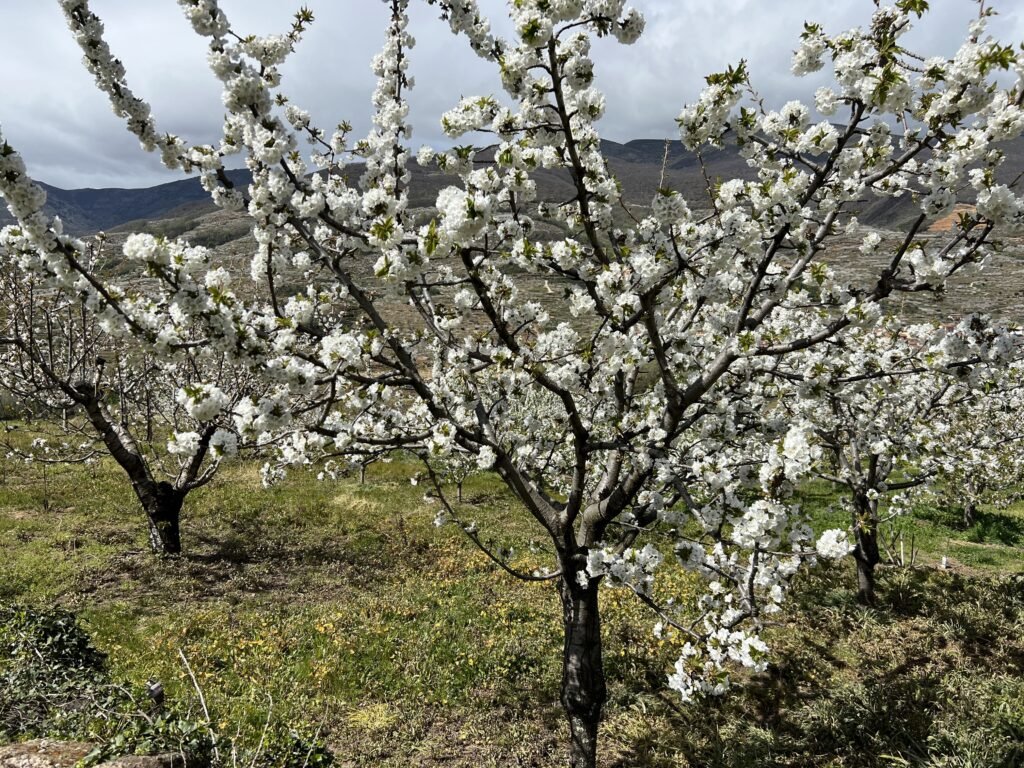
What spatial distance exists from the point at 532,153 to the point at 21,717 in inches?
284

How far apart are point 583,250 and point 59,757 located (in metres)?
5.79

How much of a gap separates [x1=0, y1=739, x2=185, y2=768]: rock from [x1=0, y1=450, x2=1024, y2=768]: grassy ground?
800 mm

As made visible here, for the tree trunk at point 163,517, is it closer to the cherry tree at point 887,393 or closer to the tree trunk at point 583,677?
the tree trunk at point 583,677

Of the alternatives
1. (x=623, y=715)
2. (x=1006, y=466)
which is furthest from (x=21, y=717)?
(x=1006, y=466)

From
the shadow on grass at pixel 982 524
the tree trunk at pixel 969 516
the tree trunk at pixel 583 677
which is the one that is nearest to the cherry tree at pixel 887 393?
the tree trunk at pixel 583 677

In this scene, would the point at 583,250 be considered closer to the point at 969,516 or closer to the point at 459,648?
the point at 459,648

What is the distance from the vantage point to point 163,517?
Answer: 12070mm

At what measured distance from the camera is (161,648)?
861cm

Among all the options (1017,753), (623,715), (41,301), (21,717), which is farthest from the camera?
(41,301)

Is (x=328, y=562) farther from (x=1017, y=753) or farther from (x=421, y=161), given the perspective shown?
(x=1017, y=753)

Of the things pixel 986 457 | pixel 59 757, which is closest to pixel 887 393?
pixel 986 457

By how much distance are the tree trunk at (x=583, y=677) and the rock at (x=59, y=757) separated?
3.74m

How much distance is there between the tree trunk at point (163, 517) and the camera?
11976 mm

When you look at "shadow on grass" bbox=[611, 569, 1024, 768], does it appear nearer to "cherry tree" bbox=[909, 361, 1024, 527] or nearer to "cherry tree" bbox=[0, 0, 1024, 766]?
"cherry tree" bbox=[0, 0, 1024, 766]
